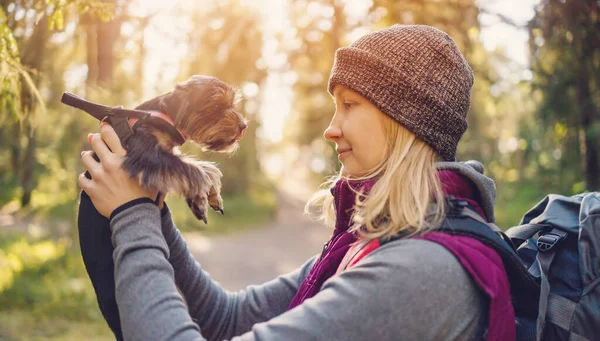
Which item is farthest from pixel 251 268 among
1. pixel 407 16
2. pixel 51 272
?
pixel 407 16

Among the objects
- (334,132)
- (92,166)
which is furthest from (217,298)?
(334,132)

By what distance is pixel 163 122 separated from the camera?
2.41m

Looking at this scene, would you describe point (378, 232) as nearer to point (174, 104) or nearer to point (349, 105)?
point (349, 105)

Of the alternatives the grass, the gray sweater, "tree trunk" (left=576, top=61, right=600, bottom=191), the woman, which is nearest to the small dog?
the woman

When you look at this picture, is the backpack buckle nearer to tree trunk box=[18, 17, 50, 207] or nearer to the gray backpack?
the gray backpack

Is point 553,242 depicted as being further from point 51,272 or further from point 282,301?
point 51,272

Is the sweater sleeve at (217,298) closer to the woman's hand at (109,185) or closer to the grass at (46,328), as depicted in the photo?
the woman's hand at (109,185)

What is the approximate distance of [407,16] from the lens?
21.6 feet

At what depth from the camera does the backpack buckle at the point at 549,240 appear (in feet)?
5.76

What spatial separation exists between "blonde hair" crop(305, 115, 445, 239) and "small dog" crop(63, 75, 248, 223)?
0.71m

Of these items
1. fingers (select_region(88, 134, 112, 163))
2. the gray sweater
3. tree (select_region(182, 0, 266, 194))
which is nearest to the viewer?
the gray sweater

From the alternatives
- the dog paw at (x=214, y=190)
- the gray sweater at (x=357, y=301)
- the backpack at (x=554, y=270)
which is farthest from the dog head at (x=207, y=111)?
the backpack at (x=554, y=270)

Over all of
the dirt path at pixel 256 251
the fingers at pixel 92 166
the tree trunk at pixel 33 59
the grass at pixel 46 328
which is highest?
the tree trunk at pixel 33 59

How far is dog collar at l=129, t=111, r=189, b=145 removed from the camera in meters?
2.29
